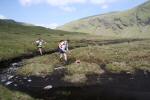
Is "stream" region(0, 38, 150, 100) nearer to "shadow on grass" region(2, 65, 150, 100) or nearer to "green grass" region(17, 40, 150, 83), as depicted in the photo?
"shadow on grass" region(2, 65, 150, 100)

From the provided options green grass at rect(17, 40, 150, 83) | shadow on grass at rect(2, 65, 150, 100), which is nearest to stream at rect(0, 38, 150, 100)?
shadow on grass at rect(2, 65, 150, 100)

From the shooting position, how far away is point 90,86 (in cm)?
3028

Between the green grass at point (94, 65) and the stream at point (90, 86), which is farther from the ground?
the green grass at point (94, 65)

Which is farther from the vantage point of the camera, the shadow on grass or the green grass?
the green grass

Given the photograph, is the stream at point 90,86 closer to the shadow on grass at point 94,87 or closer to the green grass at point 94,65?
the shadow on grass at point 94,87

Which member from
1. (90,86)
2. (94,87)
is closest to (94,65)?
(90,86)

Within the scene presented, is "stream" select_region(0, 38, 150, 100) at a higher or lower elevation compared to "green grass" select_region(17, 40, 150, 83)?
lower

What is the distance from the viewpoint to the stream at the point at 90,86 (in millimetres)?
26250

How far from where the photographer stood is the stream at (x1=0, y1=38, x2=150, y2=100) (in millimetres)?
26250

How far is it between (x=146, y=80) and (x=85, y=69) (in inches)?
358

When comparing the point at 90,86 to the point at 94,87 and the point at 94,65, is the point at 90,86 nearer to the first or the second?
the point at 94,87

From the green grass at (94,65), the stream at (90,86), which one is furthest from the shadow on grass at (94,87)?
the green grass at (94,65)

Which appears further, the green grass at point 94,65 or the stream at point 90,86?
the green grass at point 94,65

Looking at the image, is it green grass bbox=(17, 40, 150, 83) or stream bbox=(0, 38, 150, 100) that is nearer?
stream bbox=(0, 38, 150, 100)
